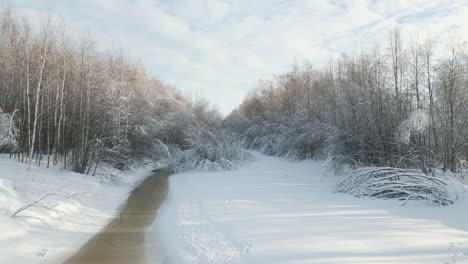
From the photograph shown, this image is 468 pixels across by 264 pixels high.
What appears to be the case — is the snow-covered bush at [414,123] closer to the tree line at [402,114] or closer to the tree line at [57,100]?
the tree line at [402,114]

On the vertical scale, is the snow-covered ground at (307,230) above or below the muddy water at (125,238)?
above

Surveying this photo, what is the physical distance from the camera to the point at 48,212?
716 cm

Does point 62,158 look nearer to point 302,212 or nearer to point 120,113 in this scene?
point 120,113

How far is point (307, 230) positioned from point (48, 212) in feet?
21.6

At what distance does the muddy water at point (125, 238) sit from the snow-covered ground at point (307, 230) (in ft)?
1.31

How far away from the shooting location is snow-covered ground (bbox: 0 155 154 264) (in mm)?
5539

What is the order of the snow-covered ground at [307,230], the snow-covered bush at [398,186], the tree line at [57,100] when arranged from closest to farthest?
the snow-covered ground at [307,230] < the snow-covered bush at [398,186] < the tree line at [57,100]

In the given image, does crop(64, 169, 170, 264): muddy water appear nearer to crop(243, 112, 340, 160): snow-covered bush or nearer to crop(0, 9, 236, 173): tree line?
crop(0, 9, 236, 173): tree line

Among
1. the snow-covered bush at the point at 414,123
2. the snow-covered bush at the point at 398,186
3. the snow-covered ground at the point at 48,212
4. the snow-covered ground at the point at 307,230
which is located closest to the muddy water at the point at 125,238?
the snow-covered ground at the point at 48,212

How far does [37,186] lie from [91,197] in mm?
1889

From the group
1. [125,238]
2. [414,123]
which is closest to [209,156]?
[125,238]

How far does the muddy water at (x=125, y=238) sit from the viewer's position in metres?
5.70

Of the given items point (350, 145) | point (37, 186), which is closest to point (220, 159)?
point (350, 145)

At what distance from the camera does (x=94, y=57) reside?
13375 mm
